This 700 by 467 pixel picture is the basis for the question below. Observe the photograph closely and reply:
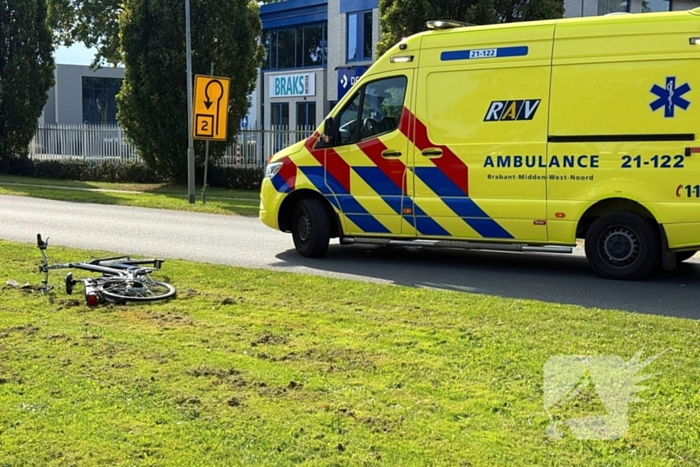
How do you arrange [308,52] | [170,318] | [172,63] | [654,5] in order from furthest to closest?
[308,52] → [654,5] → [172,63] → [170,318]

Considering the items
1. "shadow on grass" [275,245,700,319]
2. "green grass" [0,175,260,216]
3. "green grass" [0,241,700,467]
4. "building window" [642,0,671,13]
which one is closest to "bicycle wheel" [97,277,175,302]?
"green grass" [0,241,700,467]

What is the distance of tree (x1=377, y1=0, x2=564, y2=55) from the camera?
1930 cm

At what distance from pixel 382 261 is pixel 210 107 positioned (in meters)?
9.52

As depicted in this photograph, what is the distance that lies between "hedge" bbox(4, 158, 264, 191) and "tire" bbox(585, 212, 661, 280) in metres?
16.6

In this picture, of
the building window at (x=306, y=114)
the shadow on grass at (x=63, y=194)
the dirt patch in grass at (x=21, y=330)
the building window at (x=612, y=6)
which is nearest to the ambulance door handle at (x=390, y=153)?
the dirt patch in grass at (x=21, y=330)

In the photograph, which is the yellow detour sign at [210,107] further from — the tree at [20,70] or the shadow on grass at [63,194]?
the tree at [20,70]

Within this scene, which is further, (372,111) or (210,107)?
(210,107)

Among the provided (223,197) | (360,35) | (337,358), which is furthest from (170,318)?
(360,35)

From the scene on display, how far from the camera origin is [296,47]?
37.6 metres

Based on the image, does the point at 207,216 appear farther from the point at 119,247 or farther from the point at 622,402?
the point at 622,402

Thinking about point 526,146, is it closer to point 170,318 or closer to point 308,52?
point 170,318

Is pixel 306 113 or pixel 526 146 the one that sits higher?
pixel 306 113

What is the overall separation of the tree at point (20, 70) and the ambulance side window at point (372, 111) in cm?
2287

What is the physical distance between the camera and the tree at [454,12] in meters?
19.3
